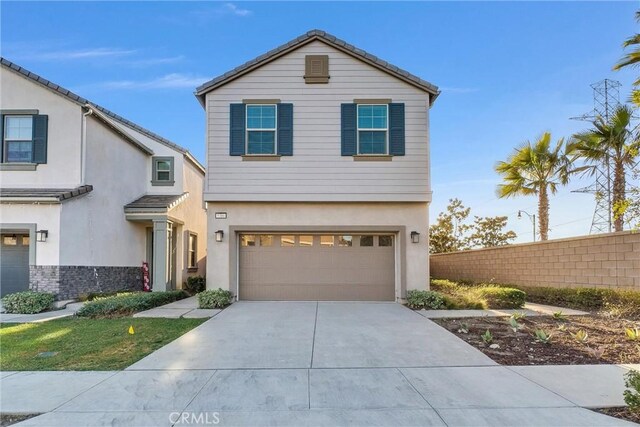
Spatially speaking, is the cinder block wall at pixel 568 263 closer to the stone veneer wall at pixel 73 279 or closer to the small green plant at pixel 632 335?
the small green plant at pixel 632 335

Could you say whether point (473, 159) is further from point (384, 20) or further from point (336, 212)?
point (336, 212)

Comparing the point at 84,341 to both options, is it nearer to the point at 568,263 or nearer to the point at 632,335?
the point at 632,335

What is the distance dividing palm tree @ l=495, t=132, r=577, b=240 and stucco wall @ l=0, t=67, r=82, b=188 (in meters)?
16.4

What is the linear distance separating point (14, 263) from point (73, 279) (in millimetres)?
2134

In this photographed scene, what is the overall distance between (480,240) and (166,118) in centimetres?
2222

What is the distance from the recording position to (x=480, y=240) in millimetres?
28359

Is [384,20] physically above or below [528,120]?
above

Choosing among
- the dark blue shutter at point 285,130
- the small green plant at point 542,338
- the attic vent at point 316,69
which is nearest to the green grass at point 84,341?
the dark blue shutter at point 285,130

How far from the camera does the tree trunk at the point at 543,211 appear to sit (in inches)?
642

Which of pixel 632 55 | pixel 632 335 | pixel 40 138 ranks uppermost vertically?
pixel 632 55

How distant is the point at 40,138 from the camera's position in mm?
12211

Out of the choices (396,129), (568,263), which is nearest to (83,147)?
(396,129)

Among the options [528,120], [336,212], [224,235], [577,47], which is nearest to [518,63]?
[577,47]

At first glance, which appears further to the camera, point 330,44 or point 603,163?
point 603,163
